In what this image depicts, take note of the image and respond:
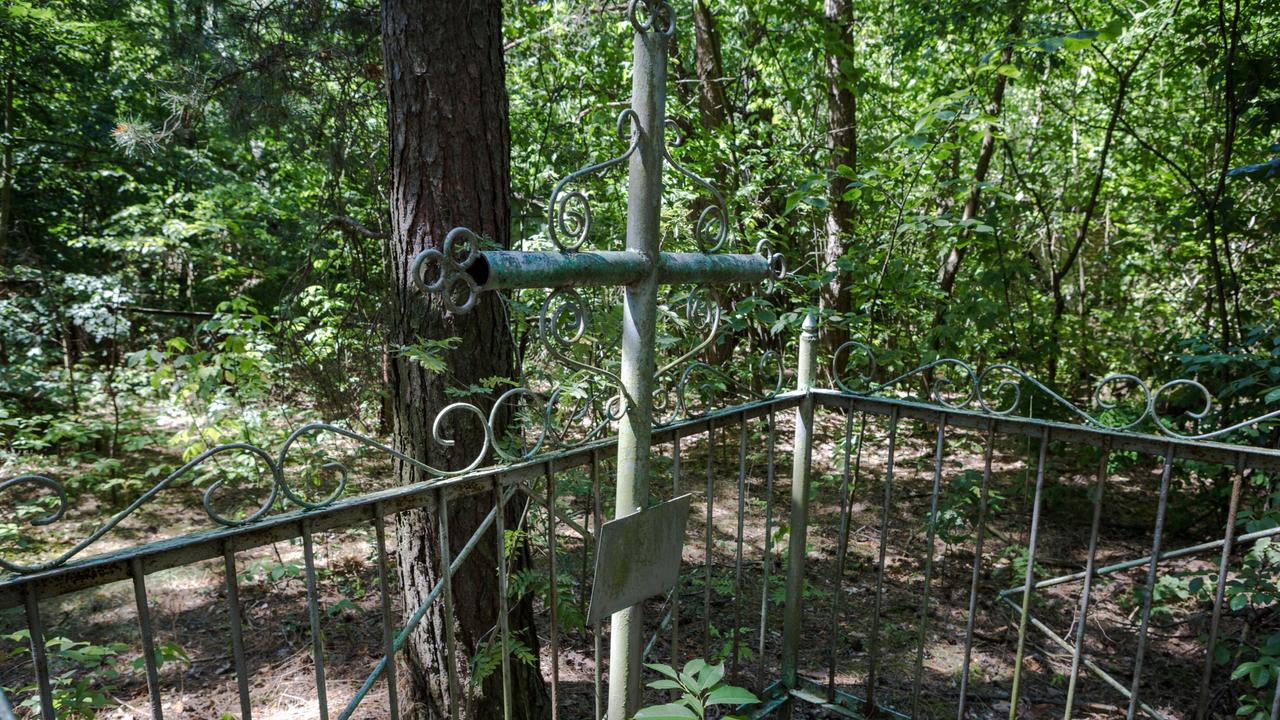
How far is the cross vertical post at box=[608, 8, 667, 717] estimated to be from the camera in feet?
4.95

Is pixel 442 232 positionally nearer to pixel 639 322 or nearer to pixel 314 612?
pixel 639 322

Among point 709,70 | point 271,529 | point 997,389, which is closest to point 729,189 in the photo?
point 709,70

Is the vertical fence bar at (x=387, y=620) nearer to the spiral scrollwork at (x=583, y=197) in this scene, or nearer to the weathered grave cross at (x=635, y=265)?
the weathered grave cross at (x=635, y=265)

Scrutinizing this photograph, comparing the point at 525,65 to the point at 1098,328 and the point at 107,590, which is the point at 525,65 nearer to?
the point at 107,590

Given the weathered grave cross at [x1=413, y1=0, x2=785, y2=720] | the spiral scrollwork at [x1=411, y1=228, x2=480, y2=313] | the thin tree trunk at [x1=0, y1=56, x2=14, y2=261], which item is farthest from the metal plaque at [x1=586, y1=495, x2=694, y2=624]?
the thin tree trunk at [x1=0, y1=56, x2=14, y2=261]

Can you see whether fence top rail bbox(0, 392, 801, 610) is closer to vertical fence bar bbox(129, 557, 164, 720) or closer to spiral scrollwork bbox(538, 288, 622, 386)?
vertical fence bar bbox(129, 557, 164, 720)

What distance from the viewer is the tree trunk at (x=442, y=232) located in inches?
102

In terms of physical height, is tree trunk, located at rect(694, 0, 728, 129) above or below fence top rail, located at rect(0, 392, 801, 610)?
above

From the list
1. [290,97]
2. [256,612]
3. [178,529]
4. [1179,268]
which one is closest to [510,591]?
[256,612]

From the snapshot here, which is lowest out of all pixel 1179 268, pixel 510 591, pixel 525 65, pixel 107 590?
pixel 107 590

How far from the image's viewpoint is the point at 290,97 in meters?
4.48

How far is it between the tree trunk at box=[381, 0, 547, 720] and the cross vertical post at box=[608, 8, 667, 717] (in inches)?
41.7

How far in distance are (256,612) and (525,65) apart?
14.2ft

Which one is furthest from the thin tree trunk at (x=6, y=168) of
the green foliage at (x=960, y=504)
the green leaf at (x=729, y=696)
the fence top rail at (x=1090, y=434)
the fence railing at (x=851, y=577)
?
the green leaf at (x=729, y=696)
